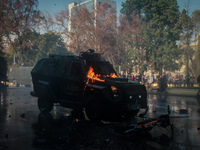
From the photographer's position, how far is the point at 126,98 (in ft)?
25.3

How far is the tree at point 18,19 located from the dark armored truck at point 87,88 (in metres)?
33.3

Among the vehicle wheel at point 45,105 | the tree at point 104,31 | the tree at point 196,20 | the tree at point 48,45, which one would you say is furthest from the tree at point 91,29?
the vehicle wheel at point 45,105

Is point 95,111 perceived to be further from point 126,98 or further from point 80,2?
point 80,2

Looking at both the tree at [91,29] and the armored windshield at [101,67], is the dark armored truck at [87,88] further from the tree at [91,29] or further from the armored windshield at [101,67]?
the tree at [91,29]

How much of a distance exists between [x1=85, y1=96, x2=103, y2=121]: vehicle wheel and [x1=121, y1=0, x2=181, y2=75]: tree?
34.4m

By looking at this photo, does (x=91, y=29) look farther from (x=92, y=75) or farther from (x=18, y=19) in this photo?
(x=92, y=75)

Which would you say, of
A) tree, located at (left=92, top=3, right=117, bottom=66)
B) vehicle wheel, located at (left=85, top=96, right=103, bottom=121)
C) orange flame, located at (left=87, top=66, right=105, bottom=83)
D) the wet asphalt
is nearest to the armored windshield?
orange flame, located at (left=87, top=66, right=105, bottom=83)

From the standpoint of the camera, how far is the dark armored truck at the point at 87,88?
7.69 meters

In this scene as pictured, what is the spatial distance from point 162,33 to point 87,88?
3624cm

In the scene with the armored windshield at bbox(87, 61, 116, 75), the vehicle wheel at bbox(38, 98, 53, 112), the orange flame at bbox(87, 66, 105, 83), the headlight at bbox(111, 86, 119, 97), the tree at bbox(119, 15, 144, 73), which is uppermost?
the tree at bbox(119, 15, 144, 73)

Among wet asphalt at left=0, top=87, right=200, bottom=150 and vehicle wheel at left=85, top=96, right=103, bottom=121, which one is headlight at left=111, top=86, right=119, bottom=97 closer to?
vehicle wheel at left=85, top=96, right=103, bottom=121

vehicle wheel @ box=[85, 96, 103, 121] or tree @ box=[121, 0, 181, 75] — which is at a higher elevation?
tree @ box=[121, 0, 181, 75]

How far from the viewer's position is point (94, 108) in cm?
798

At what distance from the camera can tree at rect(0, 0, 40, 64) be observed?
3994 cm
